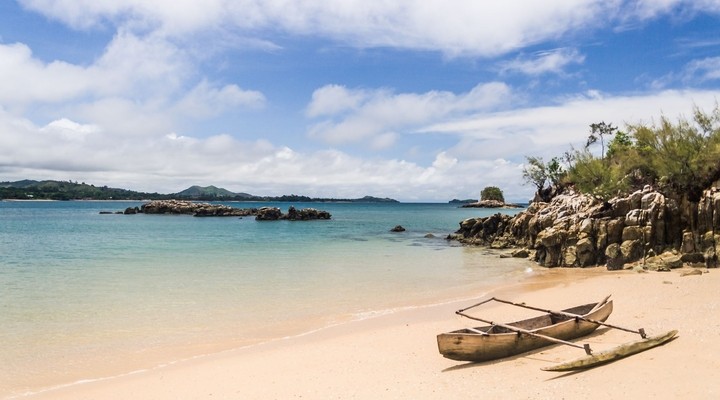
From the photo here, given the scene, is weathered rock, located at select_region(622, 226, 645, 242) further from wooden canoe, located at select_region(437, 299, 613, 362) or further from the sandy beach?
wooden canoe, located at select_region(437, 299, 613, 362)

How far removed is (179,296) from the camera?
72.7 ft

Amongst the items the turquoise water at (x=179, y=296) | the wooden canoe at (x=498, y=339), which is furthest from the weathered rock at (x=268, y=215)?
the wooden canoe at (x=498, y=339)

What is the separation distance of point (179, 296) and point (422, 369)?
1465cm

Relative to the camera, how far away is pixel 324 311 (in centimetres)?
1934

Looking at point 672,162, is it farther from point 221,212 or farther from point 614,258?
point 221,212

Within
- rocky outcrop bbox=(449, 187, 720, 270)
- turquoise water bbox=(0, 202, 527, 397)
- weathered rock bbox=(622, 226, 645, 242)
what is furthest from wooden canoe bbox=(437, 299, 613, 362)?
weathered rock bbox=(622, 226, 645, 242)

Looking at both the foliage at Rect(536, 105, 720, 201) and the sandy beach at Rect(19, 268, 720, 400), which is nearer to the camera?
the sandy beach at Rect(19, 268, 720, 400)

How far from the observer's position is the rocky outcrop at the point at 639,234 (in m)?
26.2

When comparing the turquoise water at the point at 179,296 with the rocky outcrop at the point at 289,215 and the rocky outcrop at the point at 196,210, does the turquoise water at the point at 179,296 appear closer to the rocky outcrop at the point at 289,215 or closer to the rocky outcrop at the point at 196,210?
the rocky outcrop at the point at 289,215

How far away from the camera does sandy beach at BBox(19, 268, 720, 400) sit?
9430mm

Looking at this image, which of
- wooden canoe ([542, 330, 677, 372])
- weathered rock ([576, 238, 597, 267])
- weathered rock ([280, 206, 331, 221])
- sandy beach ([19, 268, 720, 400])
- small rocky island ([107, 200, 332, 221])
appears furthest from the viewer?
small rocky island ([107, 200, 332, 221])

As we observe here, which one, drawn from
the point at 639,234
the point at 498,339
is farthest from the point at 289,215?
the point at 498,339

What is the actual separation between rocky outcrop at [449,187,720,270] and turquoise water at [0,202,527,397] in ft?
12.9

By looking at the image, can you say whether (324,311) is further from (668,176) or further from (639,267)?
(668,176)
